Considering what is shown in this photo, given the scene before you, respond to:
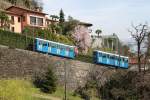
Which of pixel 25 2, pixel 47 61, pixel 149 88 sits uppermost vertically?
pixel 25 2

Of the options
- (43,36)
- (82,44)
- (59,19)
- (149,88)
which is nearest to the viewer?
(149,88)

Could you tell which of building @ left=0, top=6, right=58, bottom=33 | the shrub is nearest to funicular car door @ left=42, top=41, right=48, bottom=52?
the shrub

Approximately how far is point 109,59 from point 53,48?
13061mm

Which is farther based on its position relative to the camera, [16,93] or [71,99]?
[71,99]

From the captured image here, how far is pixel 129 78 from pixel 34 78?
57.2 feet

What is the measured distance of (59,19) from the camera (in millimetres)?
105062

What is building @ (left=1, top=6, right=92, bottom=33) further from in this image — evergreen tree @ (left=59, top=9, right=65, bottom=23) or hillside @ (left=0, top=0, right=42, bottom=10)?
evergreen tree @ (left=59, top=9, right=65, bottom=23)

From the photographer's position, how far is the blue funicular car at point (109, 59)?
68.5 m

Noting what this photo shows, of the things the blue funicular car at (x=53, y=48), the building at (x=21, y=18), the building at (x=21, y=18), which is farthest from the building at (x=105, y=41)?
the blue funicular car at (x=53, y=48)

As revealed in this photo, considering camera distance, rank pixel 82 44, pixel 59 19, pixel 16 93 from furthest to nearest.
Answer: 1. pixel 59 19
2. pixel 82 44
3. pixel 16 93

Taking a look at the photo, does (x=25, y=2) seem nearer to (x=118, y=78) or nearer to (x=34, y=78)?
(x=118, y=78)

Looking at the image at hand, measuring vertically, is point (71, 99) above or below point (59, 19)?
below

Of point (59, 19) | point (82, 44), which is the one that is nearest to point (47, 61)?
point (82, 44)

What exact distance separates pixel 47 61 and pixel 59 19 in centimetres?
4932
